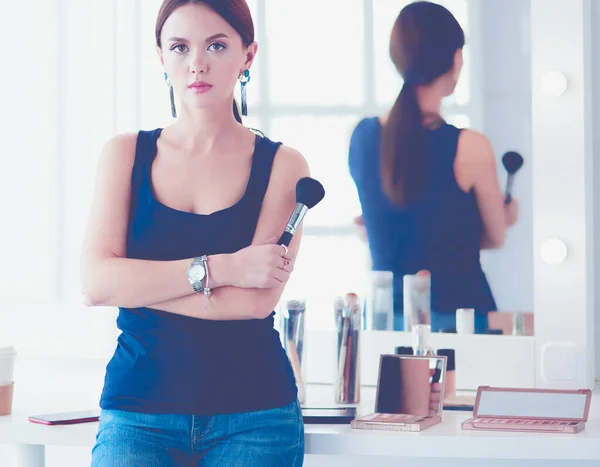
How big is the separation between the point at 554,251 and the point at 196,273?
0.79 m

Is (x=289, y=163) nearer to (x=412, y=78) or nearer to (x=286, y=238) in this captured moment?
(x=286, y=238)

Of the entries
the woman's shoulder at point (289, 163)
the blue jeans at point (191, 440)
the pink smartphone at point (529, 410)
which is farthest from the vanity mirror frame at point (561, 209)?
the blue jeans at point (191, 440)

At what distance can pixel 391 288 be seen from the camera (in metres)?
1.88

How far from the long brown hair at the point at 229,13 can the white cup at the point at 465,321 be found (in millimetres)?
716

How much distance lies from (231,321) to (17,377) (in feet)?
3.17

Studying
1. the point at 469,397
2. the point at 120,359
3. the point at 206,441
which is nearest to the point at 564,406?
the point at 469,397

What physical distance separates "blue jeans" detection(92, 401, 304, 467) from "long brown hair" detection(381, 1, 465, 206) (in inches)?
28.6

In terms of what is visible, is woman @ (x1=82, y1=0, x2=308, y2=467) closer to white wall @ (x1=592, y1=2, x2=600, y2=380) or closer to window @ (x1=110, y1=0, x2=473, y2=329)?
window @ (x1=110, y1=0, x2=473, y2=329)

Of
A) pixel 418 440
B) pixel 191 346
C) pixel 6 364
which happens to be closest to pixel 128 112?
pixel 6 364

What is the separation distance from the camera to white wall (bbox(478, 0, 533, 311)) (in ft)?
5.91

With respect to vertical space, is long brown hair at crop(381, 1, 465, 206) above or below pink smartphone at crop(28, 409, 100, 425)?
above

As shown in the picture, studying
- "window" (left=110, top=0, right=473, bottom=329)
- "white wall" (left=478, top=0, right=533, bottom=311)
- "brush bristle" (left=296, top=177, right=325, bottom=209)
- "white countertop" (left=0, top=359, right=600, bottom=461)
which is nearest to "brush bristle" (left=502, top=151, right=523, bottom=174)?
"white wall" (left=478, top=0, right=533, bottom=311)

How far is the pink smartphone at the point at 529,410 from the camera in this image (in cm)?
145

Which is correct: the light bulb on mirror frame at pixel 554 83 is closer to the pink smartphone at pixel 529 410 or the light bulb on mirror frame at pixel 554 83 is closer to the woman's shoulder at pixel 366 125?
the woman's shoulder at pixel 366 125
